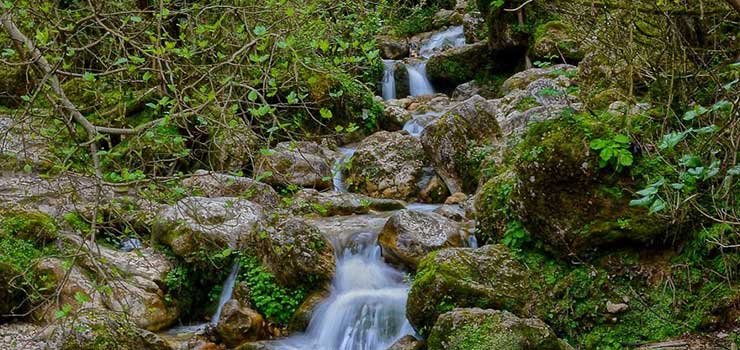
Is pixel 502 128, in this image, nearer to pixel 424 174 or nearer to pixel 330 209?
pixel 424 174

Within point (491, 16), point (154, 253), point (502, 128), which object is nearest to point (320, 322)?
point (154, 253)

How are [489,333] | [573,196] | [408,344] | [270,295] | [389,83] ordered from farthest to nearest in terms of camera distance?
[389,83], [270,295], [408,344], [573,196], [489,333]

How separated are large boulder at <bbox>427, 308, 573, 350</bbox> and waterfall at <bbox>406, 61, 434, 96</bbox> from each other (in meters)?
9.98

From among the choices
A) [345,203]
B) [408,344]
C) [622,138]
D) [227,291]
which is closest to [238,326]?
[227,291]

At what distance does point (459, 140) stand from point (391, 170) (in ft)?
3.65

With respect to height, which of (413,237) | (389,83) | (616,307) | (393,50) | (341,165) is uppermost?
(393,50)

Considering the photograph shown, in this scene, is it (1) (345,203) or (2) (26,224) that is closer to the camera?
(2) (26,224)

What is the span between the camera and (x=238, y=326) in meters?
5.80

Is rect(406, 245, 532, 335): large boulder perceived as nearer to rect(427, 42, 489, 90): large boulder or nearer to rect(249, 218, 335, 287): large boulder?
rect(249, 218, 335, 287): large boulder

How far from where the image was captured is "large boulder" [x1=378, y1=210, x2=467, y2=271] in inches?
251

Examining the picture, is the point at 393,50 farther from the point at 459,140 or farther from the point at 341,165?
the point at 459,140

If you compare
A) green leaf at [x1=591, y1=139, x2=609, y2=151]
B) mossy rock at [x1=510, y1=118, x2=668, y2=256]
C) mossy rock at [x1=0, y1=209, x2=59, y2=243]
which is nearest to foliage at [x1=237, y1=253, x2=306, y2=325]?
mossy rock at [x1=0, y1=209, x2=59, y2=243]

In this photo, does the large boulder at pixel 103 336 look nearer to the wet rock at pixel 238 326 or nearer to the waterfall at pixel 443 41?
the wet rock at pixel 238 326

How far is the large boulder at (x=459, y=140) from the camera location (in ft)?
28.4
